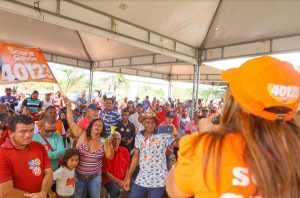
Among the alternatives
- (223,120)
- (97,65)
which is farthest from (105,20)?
(97,65)

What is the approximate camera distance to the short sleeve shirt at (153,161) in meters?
3.00

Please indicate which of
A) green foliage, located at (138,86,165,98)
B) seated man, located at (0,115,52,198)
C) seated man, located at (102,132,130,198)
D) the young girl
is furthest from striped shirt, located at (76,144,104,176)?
green foliage, located at (138,86,165,98)

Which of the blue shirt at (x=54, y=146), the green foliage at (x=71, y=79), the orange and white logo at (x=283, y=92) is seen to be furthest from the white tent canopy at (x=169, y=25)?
the green foliage at (x=71, y=79)

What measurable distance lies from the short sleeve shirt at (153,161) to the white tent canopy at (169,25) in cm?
305

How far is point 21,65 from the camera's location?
9.81 ft

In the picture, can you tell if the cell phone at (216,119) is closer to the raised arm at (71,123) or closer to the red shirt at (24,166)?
the red shirt at (24,166)

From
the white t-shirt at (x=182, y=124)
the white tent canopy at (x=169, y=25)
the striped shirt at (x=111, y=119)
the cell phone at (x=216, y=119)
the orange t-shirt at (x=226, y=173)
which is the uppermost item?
the white tent canopy at (x=169, y=25)

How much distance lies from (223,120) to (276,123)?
0.57ft

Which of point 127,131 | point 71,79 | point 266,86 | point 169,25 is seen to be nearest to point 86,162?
point 127,131

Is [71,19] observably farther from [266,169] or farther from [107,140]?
[266,169]

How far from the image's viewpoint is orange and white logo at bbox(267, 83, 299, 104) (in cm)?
73

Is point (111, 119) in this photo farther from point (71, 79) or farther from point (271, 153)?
point (71, 79)

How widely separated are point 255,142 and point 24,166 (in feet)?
6.44

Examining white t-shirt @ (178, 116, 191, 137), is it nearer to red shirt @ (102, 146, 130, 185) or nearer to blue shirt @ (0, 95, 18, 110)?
red shirt @ (102, 146, 130, 185)
